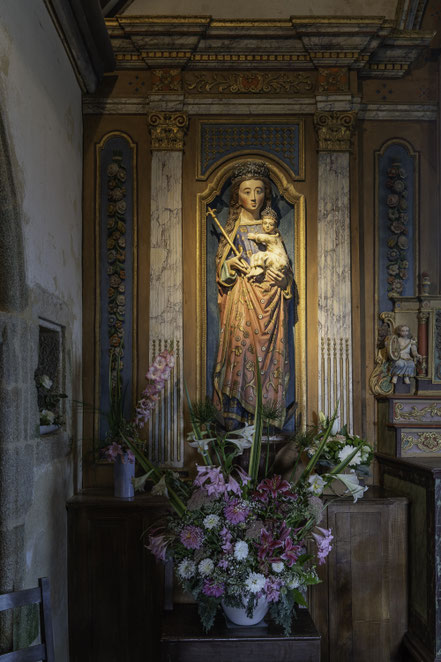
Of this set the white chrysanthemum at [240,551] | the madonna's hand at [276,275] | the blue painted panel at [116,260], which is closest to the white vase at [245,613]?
the white chrysanthemum at [240,551]

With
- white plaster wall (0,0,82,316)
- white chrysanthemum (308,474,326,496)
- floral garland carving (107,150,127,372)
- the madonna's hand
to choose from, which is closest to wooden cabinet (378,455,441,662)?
white chrysanthemum (308,474,326,496)

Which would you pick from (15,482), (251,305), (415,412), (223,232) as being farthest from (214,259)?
(15,482)

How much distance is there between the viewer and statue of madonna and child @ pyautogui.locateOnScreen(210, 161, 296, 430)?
458 centimetres

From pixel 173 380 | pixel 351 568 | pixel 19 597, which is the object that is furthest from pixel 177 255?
pixel 19 597

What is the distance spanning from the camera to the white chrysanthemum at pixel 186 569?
2.59 metres

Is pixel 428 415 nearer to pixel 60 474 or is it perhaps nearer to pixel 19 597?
pixel 60 474

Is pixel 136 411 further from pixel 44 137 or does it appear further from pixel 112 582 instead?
pixel 44 137

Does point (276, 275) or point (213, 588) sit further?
point (276, 275)

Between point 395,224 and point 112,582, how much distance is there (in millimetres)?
3119

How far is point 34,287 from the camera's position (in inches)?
138

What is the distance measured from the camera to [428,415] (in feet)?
14.1

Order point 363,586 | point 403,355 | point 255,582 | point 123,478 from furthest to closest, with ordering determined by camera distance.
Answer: point 403,355 → point 123,478 → point 363,586 → point 255,582

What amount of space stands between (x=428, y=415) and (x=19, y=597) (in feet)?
9.12

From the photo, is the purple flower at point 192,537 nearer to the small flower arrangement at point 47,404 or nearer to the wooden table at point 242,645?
the wooden table at point 242,645
